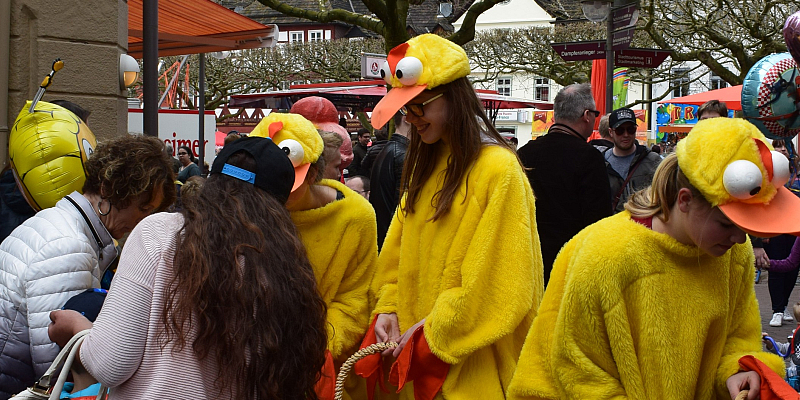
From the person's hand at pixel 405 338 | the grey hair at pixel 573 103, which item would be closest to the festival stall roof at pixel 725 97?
the grey hair at pixel 573 103

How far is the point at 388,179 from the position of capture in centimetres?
504

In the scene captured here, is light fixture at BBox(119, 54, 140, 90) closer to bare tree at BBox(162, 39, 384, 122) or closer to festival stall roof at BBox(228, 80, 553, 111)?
festival stall roof at BBox(228, 80, 553, 111)

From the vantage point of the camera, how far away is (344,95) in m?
14.8

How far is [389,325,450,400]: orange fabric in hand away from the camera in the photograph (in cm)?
290

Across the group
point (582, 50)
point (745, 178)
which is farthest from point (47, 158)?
point (582, 50)

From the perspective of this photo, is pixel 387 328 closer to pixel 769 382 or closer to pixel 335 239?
pixel 335 239

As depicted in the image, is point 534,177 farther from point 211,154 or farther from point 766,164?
point 211,154

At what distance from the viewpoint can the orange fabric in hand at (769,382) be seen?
2.09 metres

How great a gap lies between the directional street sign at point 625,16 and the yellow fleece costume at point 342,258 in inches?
287

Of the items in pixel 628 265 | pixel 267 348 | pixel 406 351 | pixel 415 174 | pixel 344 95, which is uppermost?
pixel 344 95

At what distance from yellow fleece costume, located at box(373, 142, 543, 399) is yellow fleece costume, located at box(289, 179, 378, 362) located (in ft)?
0.88

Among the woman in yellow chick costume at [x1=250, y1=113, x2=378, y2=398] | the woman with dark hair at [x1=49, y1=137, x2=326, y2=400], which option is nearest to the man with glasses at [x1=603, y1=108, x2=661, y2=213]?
the woman in yellow chick costume at [x1=250, y1=113, x2=378, y2=398]

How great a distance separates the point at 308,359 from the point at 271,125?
4.12 ft

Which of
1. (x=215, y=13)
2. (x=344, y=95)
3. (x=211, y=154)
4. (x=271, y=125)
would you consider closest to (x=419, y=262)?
(x=271, y=125)
